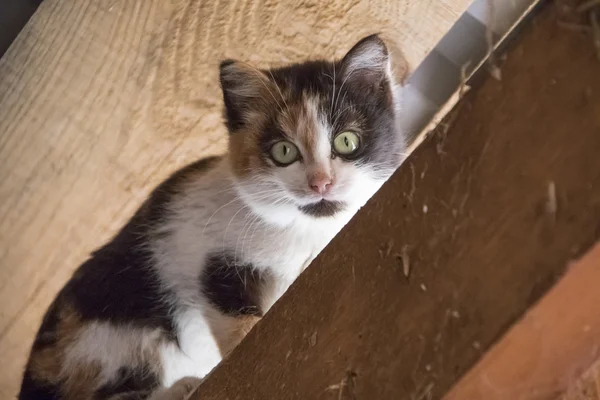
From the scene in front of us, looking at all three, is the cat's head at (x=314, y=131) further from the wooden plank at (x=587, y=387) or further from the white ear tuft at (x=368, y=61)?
the wooden plank at (x=587, y=387)

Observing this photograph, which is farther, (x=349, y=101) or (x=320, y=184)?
(x=349, y=101)

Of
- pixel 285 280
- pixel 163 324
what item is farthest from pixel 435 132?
pixel 163 324

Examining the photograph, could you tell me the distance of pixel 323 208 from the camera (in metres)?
1.11

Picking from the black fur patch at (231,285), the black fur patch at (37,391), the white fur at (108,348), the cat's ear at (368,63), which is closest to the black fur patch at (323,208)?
the black fur patch at (231,285)

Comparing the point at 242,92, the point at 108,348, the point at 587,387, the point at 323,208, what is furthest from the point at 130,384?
the point at 587,387

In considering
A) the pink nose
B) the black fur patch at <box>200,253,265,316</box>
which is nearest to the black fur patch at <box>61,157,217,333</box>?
the black fur patch at <box>200,253,265,316</box>

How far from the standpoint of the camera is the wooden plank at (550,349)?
0.43 metres

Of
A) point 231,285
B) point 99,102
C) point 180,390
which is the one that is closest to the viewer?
point 180,390

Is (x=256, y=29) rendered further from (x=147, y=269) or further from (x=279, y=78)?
(x=147, y=269)

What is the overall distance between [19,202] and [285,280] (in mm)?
625

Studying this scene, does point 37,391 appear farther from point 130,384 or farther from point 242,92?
point 242,92

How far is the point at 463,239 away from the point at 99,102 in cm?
104

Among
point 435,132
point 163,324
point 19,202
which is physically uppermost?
point 435,132

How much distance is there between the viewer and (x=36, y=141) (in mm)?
1320
